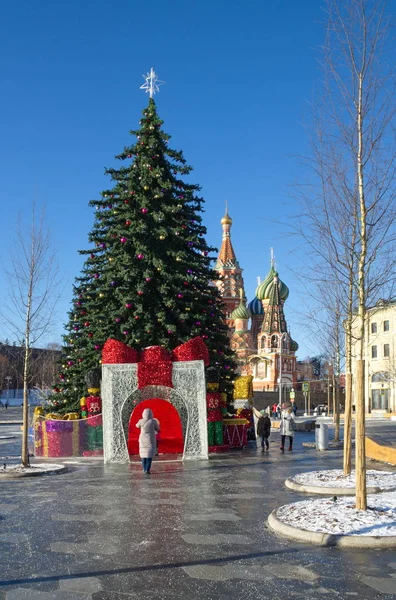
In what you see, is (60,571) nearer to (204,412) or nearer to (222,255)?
(204,412)

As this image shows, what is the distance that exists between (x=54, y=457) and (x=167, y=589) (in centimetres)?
1548

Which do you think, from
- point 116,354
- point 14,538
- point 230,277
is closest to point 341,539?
point 14,538

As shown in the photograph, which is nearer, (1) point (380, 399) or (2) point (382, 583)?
(2) point (382, 583)

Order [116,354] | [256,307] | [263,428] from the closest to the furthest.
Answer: [116,354], [263,428], [256,307]

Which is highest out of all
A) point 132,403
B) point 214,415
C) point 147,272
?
point 147,272

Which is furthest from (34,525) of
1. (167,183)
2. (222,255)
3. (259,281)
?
(259,281)

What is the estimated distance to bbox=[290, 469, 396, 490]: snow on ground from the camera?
12422mm

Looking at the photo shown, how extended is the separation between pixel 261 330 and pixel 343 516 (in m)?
84.7

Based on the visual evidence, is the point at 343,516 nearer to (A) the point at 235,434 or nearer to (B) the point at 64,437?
(B) the point at 64,437

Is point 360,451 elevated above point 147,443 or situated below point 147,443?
above

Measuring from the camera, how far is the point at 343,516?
9.02 m

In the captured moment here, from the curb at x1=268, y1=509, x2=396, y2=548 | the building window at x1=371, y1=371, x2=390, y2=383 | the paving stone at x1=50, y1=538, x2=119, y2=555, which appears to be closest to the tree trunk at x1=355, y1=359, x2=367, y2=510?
the curb at x1=268, y1=509, x2=396, y2=548

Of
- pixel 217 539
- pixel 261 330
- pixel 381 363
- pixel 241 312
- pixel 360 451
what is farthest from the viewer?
pixel 241 312

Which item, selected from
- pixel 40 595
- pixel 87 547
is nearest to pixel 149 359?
pixel 87 547
